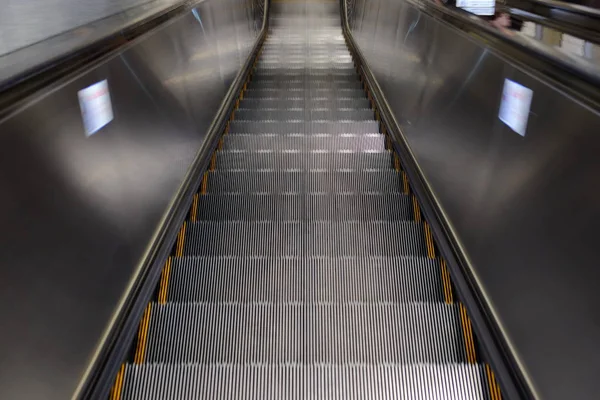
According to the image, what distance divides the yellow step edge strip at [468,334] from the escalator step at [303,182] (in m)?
1.57

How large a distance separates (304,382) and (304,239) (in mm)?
1158

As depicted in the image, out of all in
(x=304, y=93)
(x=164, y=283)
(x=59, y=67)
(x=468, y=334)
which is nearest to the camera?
(x=59, y=67)

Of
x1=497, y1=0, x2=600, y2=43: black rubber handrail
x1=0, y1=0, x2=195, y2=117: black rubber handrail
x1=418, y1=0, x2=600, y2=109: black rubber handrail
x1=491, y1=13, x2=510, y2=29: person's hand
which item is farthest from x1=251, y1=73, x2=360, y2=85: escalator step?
x1=418, y1=0, x2=600, y2=109: black rubber handrail

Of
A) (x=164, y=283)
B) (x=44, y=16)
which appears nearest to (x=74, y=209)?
(x=164, y=283)

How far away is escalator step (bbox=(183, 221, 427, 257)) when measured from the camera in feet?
10.2

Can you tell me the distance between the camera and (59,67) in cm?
185

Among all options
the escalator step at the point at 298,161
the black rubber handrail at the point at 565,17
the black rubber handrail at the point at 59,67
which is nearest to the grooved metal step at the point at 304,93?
the escalator step at the point at 298,161

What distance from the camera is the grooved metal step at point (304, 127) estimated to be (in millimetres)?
5156

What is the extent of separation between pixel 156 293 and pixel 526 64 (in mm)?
1997

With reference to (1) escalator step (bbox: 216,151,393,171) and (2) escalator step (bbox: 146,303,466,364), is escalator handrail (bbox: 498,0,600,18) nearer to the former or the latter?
(1) escalator step (bbox: 216,151,393,171)

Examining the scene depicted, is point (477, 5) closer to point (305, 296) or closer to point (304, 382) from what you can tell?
point (305, 296)

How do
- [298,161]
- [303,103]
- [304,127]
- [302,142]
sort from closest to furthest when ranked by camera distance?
[298,161] → [302,142] → [304,127] → [303,103]

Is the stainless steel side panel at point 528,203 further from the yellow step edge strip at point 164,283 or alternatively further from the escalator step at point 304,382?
the yellow step edge strip at point 164,283

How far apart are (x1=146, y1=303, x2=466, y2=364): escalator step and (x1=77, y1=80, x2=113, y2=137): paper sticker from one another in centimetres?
91
